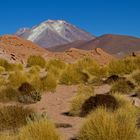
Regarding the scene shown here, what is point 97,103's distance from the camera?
43.1ft

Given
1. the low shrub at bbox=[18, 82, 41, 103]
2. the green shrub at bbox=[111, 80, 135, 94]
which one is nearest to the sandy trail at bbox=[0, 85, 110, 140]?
the low shrub at bbox=[18, 82, 41, 103]

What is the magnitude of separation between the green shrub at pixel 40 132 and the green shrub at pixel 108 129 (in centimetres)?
75

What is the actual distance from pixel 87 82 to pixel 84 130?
13.1 m

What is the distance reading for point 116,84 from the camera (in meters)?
17.1

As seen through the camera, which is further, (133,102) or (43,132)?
(133,102)

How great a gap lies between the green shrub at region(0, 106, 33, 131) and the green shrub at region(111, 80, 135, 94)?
17.6 feet

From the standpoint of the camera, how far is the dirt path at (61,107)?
434 inches

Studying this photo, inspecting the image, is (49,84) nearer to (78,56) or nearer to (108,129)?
(108,129)

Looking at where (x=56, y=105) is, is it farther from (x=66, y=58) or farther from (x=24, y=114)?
(x=66, y=58)

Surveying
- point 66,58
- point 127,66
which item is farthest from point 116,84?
point 66,58

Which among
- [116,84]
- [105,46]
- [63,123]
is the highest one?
[105,46]

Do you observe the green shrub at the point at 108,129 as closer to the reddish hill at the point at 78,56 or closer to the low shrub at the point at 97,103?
the low shrub at the point at 97,103

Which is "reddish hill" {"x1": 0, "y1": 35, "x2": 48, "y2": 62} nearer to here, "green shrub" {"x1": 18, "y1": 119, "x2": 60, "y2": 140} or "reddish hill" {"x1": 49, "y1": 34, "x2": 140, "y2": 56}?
"green shrub" {"x1": 18, "y1": 119, "x2": 60, "y2": 140}

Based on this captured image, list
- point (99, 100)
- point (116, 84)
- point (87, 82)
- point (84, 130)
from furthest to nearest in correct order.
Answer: point (87, 82) → point (116, 84) → point (99, 100) → point (84, 130)
